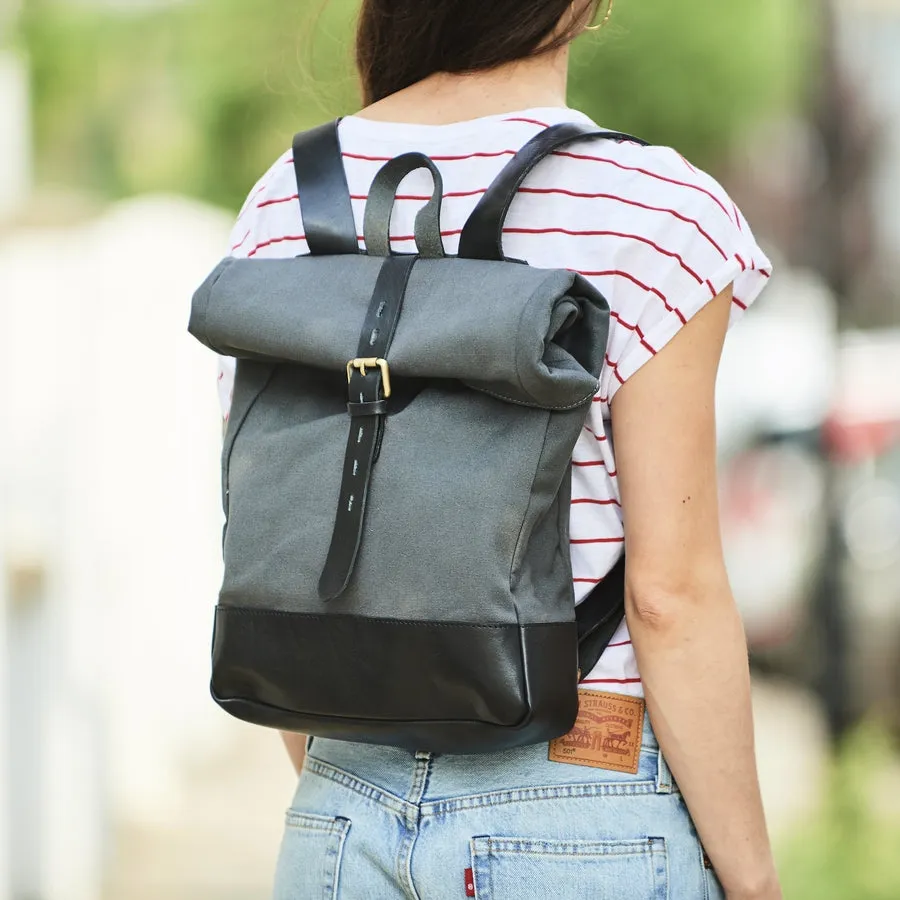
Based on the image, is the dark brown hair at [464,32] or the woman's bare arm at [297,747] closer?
the dark brown hair at [464,32]

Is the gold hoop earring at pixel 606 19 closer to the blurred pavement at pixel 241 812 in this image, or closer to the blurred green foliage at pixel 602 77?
the blurred pavement at pixel 241 812

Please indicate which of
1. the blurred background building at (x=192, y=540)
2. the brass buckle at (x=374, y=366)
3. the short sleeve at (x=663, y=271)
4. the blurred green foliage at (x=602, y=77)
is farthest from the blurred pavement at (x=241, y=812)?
the blurred green foliage at (x=602, y=77)

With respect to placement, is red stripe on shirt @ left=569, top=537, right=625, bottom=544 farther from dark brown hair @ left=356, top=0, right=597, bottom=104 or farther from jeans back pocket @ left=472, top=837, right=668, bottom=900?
dark brown hair @ left=356, top=0, right=597, bottom=104

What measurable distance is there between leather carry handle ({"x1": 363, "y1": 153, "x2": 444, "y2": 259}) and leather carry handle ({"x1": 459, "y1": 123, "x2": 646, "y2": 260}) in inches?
1.4

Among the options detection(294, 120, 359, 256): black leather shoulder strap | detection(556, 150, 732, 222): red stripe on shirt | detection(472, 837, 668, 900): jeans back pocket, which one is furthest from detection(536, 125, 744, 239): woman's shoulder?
detection(472, 837, 668, 900): jeans back pocket

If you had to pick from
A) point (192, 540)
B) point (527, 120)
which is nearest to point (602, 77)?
point (192, 540)

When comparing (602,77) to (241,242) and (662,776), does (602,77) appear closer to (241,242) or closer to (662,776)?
(241,242)

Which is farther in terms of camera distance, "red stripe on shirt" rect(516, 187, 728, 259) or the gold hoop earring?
the gold hoop earring

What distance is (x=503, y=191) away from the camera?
1609 millimetres

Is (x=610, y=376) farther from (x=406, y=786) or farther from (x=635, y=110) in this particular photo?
(x=635, y=110)

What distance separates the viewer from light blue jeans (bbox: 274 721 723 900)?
164 centimetres

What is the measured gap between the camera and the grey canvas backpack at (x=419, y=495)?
1.56 meters

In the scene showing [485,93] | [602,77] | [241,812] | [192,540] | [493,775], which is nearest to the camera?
[493,775]

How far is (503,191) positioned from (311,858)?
0.81 m
